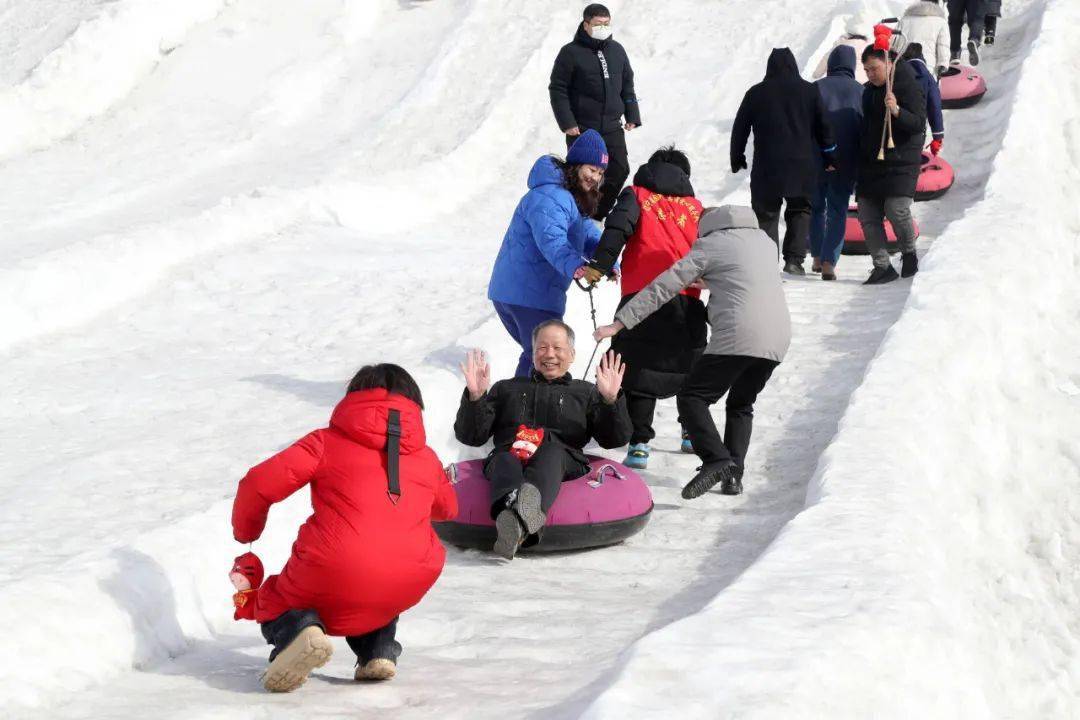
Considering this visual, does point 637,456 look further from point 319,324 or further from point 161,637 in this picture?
point 319,324

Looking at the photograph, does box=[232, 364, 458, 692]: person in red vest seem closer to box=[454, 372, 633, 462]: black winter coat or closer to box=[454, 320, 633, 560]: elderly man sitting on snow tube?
box=[454, 320, 633, 560]: elderly man sitting on snow tube

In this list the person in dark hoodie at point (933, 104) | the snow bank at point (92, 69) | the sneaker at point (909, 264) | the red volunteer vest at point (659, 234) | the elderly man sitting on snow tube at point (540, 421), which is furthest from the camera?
the snow bank at point (92, 69)

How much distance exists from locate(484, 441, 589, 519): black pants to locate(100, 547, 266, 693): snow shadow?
3.94 feet

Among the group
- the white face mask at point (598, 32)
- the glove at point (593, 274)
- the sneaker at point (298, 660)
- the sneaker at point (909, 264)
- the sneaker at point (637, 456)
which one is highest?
the white face mask at point (598, 32)

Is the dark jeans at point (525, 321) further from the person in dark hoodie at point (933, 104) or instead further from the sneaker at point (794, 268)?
the person in dark hoodie at point (933, 104)

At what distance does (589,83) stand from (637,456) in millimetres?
3920

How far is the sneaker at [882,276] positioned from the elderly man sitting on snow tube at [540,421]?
4397mm

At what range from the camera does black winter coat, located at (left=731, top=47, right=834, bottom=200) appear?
9.51 metres

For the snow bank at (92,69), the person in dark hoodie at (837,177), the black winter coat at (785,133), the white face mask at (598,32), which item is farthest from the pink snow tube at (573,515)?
the snow bank at (92,69)

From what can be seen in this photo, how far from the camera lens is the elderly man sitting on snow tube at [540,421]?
5602 mm

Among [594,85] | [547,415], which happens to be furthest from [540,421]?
[594,85]

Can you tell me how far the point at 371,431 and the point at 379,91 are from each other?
13.6 meters

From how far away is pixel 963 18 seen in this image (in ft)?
57.7

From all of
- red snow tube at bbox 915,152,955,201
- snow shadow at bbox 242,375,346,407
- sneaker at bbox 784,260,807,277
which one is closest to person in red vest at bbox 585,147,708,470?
snow shadow at bbox 242,375,346,407
